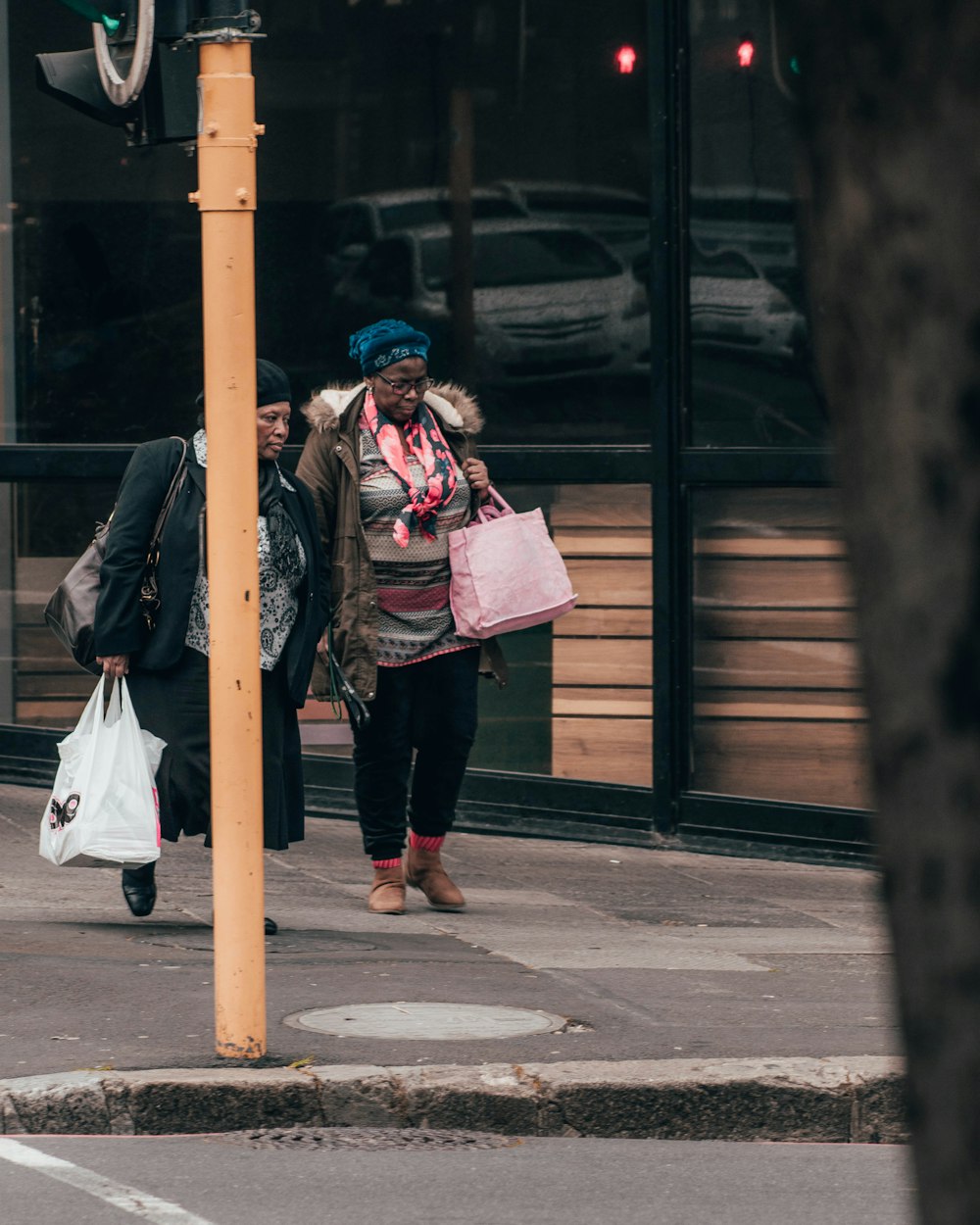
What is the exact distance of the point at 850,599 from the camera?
1462mm

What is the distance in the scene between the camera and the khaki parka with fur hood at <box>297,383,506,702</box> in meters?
7.19

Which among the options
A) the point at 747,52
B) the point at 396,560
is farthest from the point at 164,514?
the point at 747,52

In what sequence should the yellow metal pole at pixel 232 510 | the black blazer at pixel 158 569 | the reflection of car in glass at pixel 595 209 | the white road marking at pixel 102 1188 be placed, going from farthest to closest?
the reflection of car in glass at pixel 595 209, the black blazer at pixel 158 569, the yellow metal pole at pixel 232 510, the white road marking at pixel 102 1188

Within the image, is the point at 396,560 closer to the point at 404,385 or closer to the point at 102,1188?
the point at 404,385

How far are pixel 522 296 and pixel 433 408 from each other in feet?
6.36

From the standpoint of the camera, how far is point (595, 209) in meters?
9.20

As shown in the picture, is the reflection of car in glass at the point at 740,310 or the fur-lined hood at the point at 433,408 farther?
the reflection of car in glass at the point at 740,310

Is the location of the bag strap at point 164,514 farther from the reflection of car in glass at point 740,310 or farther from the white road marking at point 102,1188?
the reflection of car in glass at point 740,310

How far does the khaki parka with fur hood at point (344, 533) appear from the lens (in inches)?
283

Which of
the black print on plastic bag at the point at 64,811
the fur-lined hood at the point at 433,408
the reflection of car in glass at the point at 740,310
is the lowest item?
the black print on plastic bag at the point at 64,811

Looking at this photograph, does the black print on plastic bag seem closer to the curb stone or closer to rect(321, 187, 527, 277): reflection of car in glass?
the curb stone

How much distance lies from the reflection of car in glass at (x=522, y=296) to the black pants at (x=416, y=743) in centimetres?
225

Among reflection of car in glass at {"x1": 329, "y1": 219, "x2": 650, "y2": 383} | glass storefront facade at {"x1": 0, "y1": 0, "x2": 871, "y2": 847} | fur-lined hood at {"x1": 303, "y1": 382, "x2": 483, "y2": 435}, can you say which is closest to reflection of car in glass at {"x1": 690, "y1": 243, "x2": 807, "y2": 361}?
glass storefront facade at {"x1": 0, "y1": 0, "x2": 871, "y2": 847}

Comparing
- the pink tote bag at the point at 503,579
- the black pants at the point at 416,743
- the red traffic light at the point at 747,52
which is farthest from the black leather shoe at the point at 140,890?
the red traffic light at the point at 747,52
